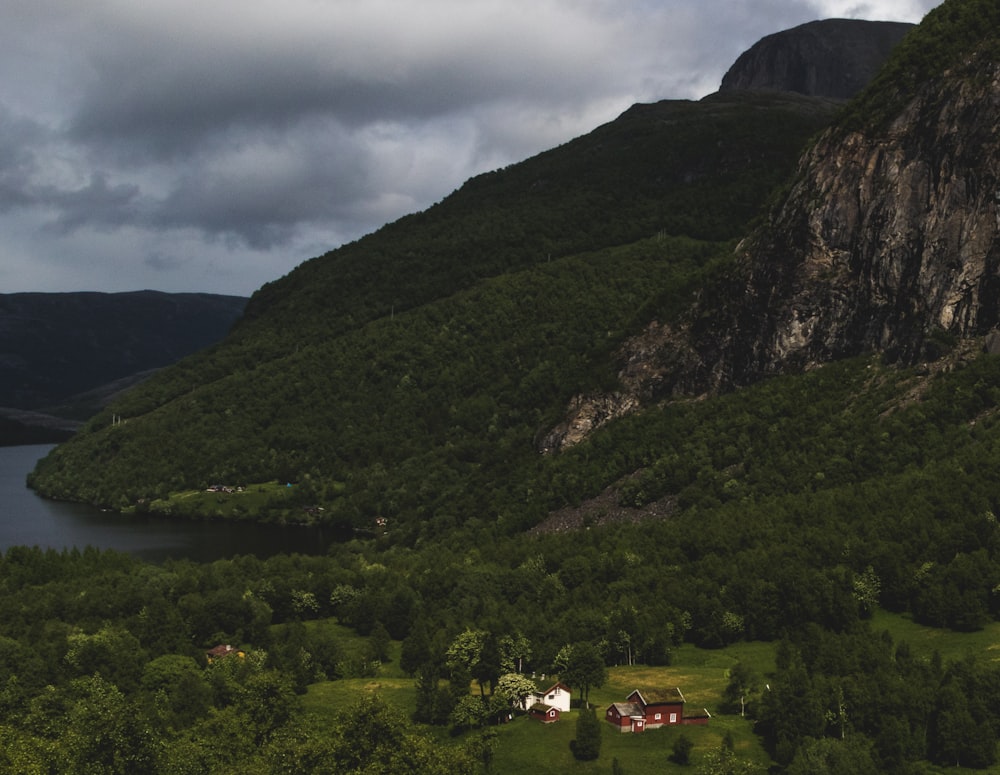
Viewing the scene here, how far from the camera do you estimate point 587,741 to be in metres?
81.8

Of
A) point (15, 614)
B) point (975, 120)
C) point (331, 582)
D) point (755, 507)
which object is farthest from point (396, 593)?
point (975, 120)

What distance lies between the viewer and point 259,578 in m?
144

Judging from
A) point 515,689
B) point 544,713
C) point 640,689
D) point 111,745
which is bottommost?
point 544,713

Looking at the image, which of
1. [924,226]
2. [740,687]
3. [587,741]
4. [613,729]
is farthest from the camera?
[924,226]

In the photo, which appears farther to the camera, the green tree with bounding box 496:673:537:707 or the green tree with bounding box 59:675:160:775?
the green tree with bounding box 496:673:537:707

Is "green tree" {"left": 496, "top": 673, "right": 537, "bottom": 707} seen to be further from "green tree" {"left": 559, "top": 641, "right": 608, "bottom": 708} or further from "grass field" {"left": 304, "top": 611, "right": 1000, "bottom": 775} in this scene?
"green tree" {"left": 559, "top": 641, "right": 608, "bottom": 708}

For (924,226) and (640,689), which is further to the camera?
(924,226)

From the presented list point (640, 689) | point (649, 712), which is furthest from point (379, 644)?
point (649, 712)

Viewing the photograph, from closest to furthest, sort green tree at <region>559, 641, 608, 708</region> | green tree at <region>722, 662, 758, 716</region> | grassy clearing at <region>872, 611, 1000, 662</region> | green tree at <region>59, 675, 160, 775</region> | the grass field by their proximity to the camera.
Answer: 1. green tree at <region>59, 675, 160, 775</region>
2. the grass field
3. green tree at <region>722, 662, 758, 716</region>
4. green tree at <region>559, 641, 608, 708</region>
5. grassy clearing at <region>872, 611, 1000, 662</region>

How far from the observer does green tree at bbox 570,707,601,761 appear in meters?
81.8

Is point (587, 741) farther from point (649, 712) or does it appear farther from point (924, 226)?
point (924, 226)

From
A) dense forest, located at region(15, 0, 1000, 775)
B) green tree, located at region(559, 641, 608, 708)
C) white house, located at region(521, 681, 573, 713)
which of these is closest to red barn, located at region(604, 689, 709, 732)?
dense forest, located at region(15, 0, 1000, 775)

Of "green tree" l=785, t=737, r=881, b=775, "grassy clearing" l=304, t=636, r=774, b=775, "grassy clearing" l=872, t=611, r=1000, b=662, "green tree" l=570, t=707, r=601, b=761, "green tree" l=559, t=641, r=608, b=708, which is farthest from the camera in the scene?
"grassy clearing" l=872, t=611, r=1000, b=662

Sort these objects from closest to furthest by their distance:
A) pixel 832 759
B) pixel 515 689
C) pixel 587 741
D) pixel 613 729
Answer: pixel 832 759 → pixel 587 741 → pixel 613 729 → pixel 515 689
